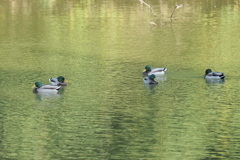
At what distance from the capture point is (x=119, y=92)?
29109 mm

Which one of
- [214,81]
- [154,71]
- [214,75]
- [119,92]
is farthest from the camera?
[154,71]

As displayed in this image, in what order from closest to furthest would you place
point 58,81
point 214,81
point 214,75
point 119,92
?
point 119,92
point 58,81
point 214,81
point 214,75

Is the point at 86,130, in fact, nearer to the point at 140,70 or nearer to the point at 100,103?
the point at 100,103

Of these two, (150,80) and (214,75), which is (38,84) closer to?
(150,80)

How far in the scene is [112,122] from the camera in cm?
2373

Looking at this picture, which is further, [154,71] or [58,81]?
[154,71]

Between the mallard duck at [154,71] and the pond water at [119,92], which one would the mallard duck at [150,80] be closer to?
the pond water at [119,92]

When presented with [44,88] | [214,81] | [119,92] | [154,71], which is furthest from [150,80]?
[44,88]

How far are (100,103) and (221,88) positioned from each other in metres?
6.40

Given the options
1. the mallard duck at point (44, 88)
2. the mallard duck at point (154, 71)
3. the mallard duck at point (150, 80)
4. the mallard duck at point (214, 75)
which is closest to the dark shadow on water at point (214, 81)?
the mallard duck at point (214, 75)

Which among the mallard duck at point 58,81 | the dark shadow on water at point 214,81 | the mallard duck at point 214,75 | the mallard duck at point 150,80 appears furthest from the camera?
the mallard duck at point 214,75

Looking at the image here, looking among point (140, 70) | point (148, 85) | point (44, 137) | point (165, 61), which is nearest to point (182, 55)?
point (165, 61)

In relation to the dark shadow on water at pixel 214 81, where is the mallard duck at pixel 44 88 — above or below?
above

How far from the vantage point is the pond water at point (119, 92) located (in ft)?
68.3
